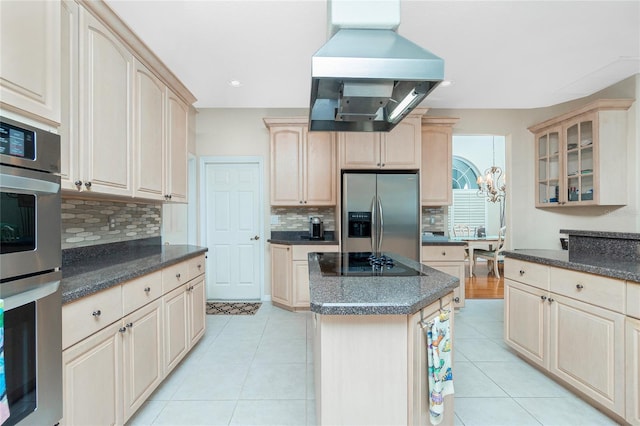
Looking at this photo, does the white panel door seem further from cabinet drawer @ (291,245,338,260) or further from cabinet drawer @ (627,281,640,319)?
cabinet drawer @ (627,281,640,319)

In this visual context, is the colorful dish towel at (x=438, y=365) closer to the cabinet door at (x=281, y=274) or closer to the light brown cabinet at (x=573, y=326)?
the light brown cabinet at (x=573, y=326)

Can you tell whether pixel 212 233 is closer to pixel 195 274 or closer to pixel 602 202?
pixel 195 274

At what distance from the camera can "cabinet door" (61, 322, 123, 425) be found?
1205 mm

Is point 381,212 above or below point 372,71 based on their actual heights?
below

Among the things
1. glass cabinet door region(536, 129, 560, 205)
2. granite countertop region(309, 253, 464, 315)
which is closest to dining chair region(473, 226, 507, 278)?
glass cabinet door region(536, 129, 560, 205)

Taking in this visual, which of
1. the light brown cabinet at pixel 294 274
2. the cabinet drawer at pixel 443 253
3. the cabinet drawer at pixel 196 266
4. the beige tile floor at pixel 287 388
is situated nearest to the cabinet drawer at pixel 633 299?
the beige tile floor at pixel 287 388

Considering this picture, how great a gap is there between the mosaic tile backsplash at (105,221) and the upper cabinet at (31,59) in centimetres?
109

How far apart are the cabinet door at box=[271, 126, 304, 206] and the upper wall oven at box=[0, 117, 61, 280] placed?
2770 millimetres

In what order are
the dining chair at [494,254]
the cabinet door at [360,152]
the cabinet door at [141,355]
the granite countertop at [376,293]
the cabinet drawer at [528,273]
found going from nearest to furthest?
the granite countertop at [376,293] < the cabinet door at [141,355] < the cabinet drawer at [528,273] < the cabinet door at [360,152] < the dining chair at [494,254]

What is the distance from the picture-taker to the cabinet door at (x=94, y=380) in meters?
1.21

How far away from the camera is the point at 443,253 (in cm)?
357

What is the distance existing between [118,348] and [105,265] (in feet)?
1.88

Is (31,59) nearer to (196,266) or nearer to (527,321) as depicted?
(196,266)

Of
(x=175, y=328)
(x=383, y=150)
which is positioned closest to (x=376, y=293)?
Result: (x=175, y=328)
